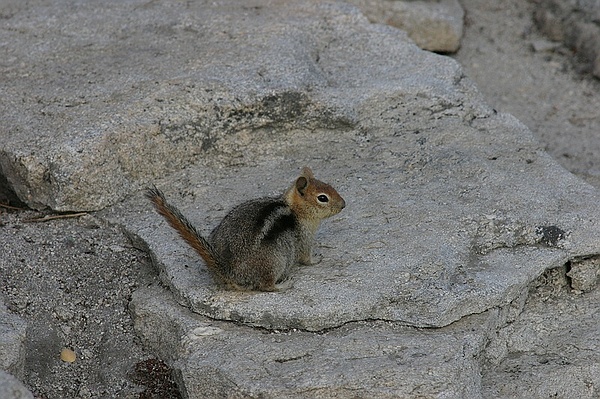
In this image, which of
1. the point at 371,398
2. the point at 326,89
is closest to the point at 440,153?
the point at 326,89

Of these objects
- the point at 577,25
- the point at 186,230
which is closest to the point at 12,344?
the point at 186,230

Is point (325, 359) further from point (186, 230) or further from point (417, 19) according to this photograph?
point (417, 19)

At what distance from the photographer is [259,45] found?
6.93 metres

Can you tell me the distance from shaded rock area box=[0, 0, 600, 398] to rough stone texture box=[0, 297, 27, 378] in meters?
0.01

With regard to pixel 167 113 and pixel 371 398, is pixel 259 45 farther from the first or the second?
pixel 371 398

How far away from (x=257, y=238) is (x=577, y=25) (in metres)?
5.51

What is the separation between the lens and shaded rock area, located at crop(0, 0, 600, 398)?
16.1 ft

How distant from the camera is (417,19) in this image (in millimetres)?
9000

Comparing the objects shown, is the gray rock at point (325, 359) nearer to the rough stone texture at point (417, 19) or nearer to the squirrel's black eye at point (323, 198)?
the squirrel's black eye at point (323, 198)

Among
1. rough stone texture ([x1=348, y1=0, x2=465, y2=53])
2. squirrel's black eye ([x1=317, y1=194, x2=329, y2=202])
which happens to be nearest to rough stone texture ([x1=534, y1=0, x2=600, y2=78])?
rough stone texture ([x1=348, y1=0, x2=465, y2=53])

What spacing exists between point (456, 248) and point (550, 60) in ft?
14.8

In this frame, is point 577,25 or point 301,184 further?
point 577,25

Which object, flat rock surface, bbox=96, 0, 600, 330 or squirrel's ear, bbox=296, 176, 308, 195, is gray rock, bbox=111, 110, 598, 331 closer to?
flat rock surface, bbox=96, 0, 600, 330

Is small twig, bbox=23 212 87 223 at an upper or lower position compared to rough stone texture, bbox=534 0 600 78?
upper
